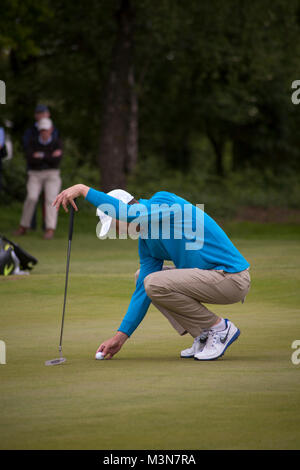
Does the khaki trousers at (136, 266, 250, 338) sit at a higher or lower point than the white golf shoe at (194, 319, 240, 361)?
higher

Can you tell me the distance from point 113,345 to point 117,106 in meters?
18.5

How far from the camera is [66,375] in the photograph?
6.30 meters

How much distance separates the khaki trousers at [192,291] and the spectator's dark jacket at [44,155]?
11744 mm

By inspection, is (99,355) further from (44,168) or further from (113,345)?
(44,168)

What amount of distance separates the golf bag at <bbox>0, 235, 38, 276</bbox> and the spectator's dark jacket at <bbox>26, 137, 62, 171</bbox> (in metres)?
5.53

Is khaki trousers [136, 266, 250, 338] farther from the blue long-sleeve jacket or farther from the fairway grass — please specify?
the fairway grass

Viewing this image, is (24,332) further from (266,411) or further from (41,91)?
(41,91)

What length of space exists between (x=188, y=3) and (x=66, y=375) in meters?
22.3

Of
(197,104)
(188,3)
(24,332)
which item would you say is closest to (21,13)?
(188,3)

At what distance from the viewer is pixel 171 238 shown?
6.87 m

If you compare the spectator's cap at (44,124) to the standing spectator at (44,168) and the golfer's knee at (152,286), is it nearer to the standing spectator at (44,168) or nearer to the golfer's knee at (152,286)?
the standing spectator at (44,168)

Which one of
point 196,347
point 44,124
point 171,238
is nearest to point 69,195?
point 171,238

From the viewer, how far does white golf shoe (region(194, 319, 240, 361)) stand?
6930 millimetres

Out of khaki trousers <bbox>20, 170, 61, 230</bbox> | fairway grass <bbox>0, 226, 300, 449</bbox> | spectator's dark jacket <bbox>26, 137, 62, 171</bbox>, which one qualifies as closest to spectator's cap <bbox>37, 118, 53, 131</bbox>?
spectator's dark jacket <bbox>26, 137, 62, 171</bbox>
